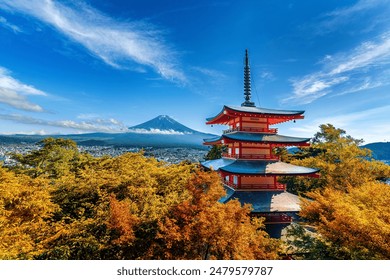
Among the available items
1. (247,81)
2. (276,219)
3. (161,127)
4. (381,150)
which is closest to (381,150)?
(381,150)

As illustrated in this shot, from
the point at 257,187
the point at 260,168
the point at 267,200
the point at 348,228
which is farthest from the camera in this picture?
the point at 257,187

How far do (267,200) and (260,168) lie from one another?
206cm

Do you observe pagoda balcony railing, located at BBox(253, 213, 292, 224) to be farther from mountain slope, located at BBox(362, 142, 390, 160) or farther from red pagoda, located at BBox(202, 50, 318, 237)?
mountain slope, located at BBox(362, 142, 390, 160)

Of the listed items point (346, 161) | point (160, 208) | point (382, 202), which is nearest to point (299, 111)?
point (382, 202)

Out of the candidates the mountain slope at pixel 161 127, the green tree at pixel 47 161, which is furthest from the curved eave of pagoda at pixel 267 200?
the mountain slope at pixel 161 127

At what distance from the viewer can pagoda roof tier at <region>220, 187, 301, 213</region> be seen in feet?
42.7

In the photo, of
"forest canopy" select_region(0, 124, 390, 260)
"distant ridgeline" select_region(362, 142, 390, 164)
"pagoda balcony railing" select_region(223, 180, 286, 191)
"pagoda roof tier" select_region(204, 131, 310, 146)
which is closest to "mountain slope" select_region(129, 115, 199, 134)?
"distant ridgeline" select_region(362, 142, 390, 164)

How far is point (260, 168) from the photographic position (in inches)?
572

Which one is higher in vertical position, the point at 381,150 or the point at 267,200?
the point at 381,150

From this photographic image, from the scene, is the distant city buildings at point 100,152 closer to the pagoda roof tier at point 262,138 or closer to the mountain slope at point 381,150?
the pagoda roof tier at point 262,138

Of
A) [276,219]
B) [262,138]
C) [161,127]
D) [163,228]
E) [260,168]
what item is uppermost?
[161,127]

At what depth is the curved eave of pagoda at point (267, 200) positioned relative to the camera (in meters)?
13.0

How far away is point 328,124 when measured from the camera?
2647 centimetres

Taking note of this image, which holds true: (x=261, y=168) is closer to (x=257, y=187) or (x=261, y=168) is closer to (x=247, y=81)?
(x=257, y=187)
